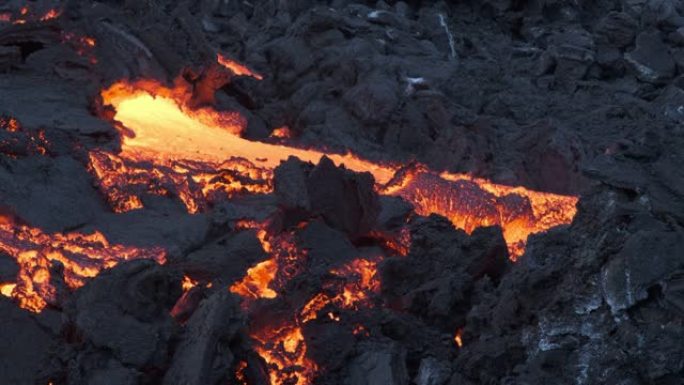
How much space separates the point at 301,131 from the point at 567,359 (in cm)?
992

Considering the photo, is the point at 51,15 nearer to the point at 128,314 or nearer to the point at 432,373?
the point at 128,314

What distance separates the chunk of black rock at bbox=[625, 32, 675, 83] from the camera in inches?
745

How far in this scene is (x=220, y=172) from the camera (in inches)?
471

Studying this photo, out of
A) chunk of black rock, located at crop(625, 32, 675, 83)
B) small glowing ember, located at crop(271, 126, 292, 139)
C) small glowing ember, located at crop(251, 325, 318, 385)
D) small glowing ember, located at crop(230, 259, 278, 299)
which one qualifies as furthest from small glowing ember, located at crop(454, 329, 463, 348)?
chunk of black rock, located at crop(625, 32, 675, 83)

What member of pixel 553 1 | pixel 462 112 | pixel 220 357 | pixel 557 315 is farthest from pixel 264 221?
pixel 553 1

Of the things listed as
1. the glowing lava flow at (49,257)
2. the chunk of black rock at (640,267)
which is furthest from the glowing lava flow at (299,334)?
the chunk of black rock at (640,267)

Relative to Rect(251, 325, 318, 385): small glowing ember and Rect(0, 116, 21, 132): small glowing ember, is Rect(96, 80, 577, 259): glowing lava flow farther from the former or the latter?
Rect(251, 325, 318, 385): small glowing ember

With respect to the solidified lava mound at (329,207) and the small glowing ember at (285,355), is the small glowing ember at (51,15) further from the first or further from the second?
the small glowing ember at (285,355)

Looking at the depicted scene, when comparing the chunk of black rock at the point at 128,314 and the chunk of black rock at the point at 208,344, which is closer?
the chunk of black rock at the point at 208,344

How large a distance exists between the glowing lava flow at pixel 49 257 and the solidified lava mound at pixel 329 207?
0.03m

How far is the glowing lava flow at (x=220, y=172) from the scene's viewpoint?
1138cm

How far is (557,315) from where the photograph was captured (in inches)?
272

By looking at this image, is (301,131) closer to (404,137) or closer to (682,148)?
(404,137)

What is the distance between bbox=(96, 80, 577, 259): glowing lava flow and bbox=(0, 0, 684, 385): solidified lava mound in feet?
0.15
